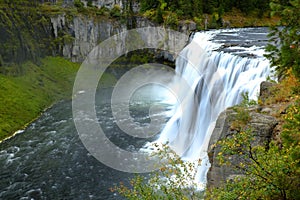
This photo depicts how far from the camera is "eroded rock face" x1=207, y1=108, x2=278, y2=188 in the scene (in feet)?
34.6

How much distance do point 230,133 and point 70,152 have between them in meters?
16.8

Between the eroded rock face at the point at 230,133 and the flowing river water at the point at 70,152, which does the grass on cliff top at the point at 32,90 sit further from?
the eroded rock face at the point at 230,133

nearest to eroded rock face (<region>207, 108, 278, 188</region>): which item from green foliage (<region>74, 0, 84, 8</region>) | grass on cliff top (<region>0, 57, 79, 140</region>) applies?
grass on cliff top (<region>0, 57, 79, 140</region>)

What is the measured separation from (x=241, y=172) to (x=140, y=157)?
13485 millimetres

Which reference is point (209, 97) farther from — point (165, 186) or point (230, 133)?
point (165, 186)

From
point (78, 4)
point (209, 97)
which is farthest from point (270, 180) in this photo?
point (78, 4)

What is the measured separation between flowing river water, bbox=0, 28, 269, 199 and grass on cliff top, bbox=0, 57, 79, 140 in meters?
1.65

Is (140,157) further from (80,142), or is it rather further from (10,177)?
(10,177)

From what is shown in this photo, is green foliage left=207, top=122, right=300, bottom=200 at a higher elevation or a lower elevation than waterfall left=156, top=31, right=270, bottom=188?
higher

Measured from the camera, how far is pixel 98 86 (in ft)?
153

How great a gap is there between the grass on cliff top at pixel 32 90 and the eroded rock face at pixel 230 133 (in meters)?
22.9

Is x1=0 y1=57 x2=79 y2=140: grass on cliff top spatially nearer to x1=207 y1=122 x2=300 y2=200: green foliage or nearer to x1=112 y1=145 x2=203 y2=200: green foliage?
x1=112 y1=145 x2=203 y2=200: green foliage

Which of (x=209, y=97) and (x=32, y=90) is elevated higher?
(x=209, y=97)

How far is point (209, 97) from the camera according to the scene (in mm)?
23438
